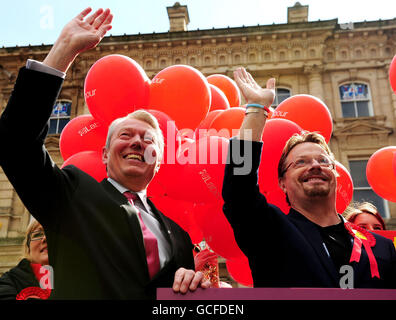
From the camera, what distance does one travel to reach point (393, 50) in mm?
12930

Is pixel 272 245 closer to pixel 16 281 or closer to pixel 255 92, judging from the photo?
pixel 255 92

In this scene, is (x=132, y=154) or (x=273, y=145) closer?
(x=132, y=154)

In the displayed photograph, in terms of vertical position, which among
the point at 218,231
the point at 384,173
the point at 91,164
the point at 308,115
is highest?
the point at 308,115

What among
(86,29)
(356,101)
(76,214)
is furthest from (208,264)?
(356,101)

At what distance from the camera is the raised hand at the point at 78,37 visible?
5.28 feet

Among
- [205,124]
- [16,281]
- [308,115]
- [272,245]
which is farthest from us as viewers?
[205,124]

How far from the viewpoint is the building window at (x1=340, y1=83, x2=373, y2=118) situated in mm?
12570

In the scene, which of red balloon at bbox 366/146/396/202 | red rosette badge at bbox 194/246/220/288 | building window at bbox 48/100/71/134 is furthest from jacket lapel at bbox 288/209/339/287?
building window at bbox 48/100/71/134

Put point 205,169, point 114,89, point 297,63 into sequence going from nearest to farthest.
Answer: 1. point 205,169
2. point 114,89
3. point 297,63

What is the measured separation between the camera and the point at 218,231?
119 inches

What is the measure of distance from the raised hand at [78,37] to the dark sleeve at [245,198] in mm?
826

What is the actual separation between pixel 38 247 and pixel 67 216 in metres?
1.52

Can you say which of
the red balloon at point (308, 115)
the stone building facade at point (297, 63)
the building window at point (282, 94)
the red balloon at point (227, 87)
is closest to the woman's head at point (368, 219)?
the red balloon at point (308, 115)
